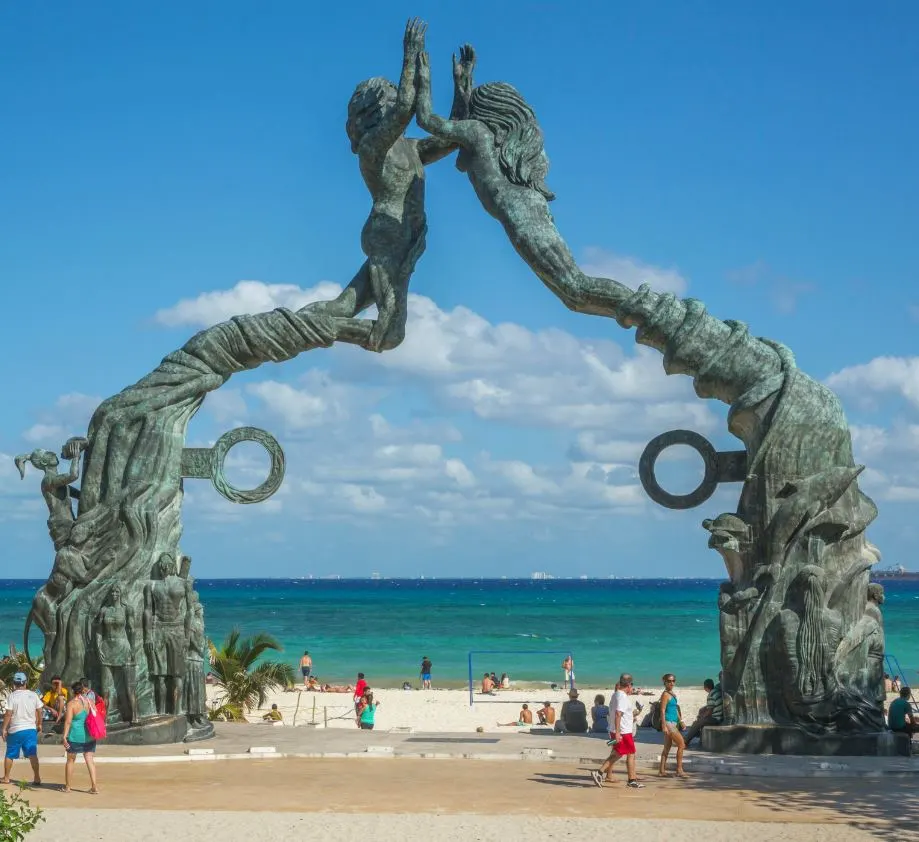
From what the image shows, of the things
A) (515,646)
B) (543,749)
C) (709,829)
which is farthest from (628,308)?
(515,646)

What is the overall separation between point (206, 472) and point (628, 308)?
5802 millimetres

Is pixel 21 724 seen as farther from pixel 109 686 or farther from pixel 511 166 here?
pixel 511 166

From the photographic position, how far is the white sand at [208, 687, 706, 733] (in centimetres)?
2492

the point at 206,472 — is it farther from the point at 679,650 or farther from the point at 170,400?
the point at 679,650

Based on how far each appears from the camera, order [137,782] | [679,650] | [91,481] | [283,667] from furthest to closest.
Result: [679,650] < [283,667] < [91,481] < [137,782]

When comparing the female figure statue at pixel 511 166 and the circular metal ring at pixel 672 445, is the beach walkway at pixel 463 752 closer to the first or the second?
the circular metal ring at pixel 672 445

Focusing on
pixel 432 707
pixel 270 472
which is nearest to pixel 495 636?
pixel 432 707

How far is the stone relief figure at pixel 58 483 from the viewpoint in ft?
52.9

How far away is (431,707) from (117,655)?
48.3 feet

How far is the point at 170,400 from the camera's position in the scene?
16203 millimetres

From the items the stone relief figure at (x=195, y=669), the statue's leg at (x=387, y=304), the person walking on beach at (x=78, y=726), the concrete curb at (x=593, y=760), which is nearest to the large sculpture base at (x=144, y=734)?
the stone relief figure at (x=195, y=669)

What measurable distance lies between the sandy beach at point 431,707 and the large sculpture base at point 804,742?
8.54 meters

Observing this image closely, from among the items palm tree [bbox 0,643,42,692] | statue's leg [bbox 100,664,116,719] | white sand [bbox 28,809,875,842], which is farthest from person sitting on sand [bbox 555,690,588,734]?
palm tree [bbox 0,643,42,692]

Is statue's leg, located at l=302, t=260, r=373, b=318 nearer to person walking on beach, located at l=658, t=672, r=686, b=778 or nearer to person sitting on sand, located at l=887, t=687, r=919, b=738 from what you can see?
person walking on beach, located at l=658, t=672, r=686, b=778
